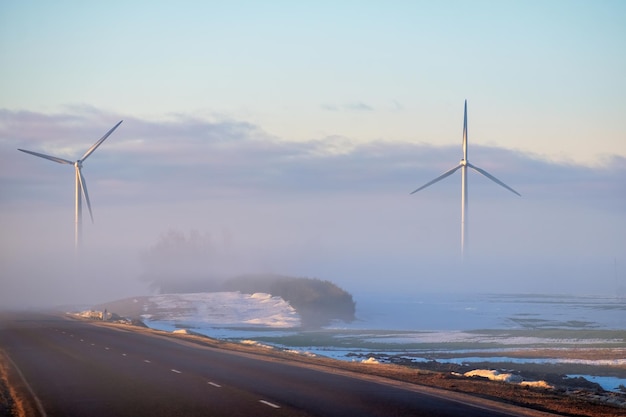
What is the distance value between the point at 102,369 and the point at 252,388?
9039 mm

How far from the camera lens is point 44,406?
833 inches

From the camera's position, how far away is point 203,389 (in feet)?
79.6

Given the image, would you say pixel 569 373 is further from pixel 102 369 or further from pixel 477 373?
pixel 102 369

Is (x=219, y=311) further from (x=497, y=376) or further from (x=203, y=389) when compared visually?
(x=203, y=389)

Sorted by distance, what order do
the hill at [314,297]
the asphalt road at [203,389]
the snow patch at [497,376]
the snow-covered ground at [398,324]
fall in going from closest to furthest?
the asphalt road at [203,389] → the snow patch at [497,376] → the snow-covered ground at [398,324] → the hill at [314,297]

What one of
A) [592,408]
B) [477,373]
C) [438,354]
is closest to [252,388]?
[592,408]

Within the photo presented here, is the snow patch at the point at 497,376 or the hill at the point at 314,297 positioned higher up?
the hill at the point at 314,297

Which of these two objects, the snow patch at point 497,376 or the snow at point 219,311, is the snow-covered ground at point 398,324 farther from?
the snow patch at point 497,376

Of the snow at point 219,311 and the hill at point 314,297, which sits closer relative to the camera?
the snow at point 219,311

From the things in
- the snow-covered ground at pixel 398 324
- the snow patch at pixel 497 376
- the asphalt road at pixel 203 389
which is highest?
the snow-covered ground at pixel 398 324

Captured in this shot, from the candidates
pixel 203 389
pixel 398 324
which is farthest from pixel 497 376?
pixel 398 324

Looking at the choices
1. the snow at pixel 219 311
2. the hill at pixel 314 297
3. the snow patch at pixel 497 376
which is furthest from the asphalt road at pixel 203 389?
the hill at pixel 314 297

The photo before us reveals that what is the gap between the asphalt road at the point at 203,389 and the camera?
64.4ft

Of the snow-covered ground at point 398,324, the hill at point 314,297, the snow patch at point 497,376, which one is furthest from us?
the hill at point 314,297
